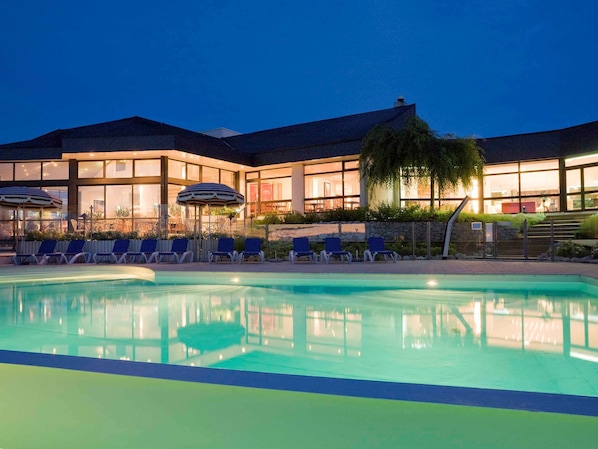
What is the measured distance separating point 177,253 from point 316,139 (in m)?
10.0

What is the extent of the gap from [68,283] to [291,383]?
35.1 feet

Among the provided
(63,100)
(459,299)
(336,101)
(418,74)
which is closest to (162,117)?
(63,100)

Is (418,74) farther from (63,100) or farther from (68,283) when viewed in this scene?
(68,283)

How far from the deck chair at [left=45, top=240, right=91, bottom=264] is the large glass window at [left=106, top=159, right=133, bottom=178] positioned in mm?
6074

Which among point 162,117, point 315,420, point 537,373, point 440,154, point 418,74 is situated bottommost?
point 537,373

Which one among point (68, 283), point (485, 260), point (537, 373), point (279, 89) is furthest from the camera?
point (279, 89)

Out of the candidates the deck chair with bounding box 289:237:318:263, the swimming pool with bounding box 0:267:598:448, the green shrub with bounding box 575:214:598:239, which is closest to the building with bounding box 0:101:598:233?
the green shrub with bounding box 575:214:598:239

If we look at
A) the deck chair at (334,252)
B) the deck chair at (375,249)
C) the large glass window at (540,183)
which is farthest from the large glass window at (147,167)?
the large glass window at (540,183)

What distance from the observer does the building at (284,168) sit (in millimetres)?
20219

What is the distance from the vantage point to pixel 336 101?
122125mm

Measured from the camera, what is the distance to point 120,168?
21.5 metres

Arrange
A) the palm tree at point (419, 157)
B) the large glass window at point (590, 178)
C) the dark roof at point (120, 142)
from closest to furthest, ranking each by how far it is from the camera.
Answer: the palm tree at point (419, 157) → the dark roof at point (120, 142) → the large glass window at point (590, 178)

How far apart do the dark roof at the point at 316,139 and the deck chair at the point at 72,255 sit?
386 inches

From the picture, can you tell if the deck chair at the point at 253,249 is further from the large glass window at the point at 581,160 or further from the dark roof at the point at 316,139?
the large glass window at the point at 581,160
